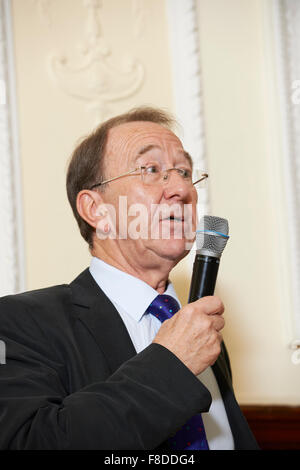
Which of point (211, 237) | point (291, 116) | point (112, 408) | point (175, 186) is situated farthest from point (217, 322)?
point (291, 116)

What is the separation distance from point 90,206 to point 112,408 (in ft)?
2.65

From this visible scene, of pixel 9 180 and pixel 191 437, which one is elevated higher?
pixel 9 180

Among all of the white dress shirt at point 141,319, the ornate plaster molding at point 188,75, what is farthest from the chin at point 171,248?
the ornate plaster molding at point 188,75

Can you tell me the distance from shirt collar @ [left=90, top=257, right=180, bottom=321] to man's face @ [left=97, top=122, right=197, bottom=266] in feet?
0.21

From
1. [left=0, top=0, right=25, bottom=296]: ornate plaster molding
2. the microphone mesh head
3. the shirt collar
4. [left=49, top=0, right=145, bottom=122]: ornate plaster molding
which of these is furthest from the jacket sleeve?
[left=49, top=0, right=145, bottom=122]: ornate plaster molding

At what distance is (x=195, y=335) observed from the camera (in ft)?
3.92

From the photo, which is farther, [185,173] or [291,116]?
[291,116]

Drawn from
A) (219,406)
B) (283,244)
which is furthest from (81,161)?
(283,244)

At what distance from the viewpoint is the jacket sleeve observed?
107 cm

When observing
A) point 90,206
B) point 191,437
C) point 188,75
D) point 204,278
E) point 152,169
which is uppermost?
point 188,75

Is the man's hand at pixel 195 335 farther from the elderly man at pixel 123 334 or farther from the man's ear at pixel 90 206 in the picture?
the man's ear at pixel 90 206

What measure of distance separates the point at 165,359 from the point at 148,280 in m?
0.53

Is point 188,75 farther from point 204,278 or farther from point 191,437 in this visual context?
point 191,437

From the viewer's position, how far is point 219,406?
5.15ft
